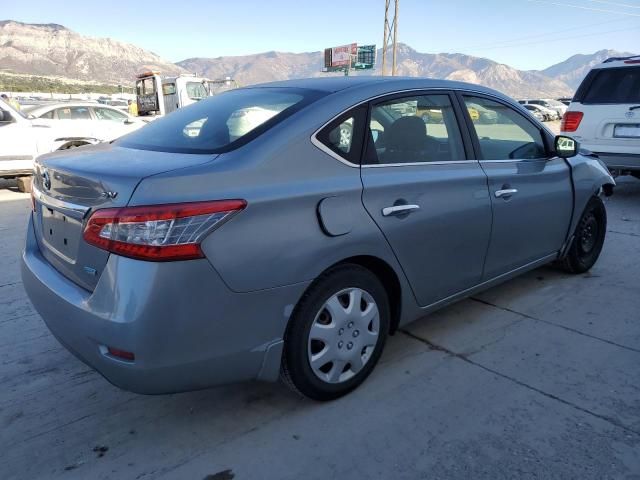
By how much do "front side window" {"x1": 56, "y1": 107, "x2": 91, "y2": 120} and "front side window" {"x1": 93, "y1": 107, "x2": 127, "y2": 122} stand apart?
0.80 feet

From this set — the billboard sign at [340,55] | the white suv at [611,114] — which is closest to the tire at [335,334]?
the white suv at [611,114]

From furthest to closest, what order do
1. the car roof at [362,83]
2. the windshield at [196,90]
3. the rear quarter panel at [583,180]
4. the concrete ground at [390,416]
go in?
the windshield at [196,90] < the rear quarter panel at [583,180] < the car roof at [362,83] < the concrete ground at [390,416]

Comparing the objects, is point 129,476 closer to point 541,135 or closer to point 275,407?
point 275,407

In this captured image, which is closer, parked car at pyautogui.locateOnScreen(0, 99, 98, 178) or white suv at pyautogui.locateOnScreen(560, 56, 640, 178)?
white suv at pyautogui.locateOnScreen(560, 56, 640, 178)

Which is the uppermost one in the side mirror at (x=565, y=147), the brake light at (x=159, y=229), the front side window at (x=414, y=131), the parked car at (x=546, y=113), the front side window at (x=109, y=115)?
the front side window at (x=414, y=131)

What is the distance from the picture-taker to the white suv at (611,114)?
22.4 ft

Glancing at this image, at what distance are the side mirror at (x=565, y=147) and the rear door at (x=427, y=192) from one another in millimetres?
1026

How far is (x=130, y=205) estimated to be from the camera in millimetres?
1991

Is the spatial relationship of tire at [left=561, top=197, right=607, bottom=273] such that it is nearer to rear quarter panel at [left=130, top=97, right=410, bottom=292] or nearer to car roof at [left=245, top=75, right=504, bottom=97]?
car roof at [left=245, top=75, right=504, bottom=97]

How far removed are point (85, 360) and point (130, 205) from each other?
76 centimetres

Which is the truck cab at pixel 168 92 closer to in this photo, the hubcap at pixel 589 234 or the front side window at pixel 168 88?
the front side window at pixel 168 88

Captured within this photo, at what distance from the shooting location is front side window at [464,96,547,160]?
3.38 metres

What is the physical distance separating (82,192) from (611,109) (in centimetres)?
701

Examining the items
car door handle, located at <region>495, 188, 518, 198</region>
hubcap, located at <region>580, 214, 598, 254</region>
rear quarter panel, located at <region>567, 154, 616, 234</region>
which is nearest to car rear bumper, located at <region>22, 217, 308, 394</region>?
car door handle, located at <region>495, 188, 518, 198</region>
